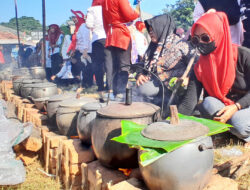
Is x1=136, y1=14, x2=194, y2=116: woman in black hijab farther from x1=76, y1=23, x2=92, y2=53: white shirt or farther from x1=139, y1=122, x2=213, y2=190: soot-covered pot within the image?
x1=76, y1=23, x2=92, y2=53: white shirt

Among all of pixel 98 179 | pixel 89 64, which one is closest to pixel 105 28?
pixel 89 64

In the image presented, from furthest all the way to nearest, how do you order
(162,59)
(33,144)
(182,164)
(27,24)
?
(27,24) < (162,59) < (33,144) < (182,164)

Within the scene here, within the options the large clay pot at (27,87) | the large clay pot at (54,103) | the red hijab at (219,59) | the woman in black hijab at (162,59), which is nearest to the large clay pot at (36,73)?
the large clay pot at (27,87)

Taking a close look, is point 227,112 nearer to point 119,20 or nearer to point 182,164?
point 182,164

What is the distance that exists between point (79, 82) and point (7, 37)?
60.5 feet

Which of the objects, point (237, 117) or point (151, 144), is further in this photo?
point (237, 117)

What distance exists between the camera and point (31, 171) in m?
2.94

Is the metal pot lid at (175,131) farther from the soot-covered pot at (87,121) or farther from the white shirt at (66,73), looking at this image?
the white shirt at (66,73)

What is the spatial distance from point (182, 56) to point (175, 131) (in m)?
2.33

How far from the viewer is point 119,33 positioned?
435 cm

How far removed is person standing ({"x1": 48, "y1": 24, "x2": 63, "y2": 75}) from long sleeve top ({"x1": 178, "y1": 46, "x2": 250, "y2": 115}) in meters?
5.73

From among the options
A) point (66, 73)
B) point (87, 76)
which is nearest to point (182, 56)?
point (87, 76)

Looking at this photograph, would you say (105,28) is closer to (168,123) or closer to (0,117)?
(0,117)

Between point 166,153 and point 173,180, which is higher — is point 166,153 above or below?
above
